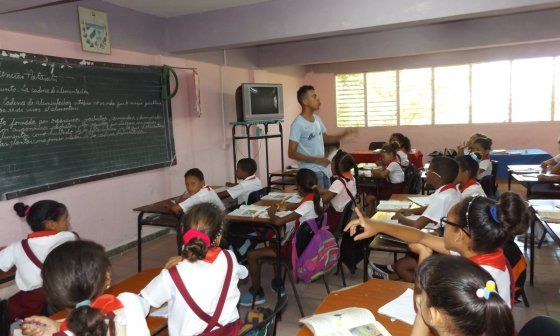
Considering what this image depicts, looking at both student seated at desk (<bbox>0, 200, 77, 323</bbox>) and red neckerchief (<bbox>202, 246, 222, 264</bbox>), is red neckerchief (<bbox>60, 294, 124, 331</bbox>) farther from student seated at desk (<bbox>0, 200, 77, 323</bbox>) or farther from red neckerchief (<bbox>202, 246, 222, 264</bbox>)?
student seated at desk (<bbox>0, 200, 77, 323</bbox>)

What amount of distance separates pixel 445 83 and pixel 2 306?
309 inches

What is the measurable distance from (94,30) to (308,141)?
225 centimetres

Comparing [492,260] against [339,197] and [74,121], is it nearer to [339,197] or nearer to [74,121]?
[339,197]

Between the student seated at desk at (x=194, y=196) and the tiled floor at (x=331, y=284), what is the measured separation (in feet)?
2.49

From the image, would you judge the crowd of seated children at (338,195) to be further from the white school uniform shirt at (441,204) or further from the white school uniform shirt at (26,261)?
the white school uniform shirt at (26,261)

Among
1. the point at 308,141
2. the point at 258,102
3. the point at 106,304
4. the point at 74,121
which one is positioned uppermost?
the point at 258,102

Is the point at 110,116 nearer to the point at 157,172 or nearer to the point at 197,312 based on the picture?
the point at 157,172

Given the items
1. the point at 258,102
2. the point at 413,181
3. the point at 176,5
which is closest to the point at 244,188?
Result: the point at 413,181

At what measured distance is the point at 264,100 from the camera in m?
6.01

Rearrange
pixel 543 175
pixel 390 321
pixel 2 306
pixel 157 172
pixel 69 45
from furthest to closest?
pixel 157 172 → pixel 543 175 → pixel 69 45 → pixel 2 306 → pixel 390 321

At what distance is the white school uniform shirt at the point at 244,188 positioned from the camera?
370 cm

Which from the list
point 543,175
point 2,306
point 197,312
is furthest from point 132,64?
point 543,175

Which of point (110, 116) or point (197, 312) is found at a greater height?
point (110, 116)

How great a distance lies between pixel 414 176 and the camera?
15.0 feet
